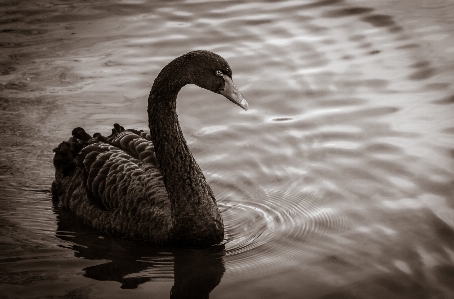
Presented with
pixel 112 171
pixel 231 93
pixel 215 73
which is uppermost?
pixel 215 73

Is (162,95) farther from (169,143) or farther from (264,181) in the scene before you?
(264,181)

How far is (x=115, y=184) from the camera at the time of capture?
6.33m

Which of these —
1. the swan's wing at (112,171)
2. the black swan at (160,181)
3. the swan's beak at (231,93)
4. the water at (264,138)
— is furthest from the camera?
the swan's wing at (112,171)

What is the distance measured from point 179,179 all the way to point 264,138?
1.99m

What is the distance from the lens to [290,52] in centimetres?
977

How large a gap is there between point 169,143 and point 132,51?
4.08 metres

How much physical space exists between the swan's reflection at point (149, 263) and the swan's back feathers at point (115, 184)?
0.45 feet

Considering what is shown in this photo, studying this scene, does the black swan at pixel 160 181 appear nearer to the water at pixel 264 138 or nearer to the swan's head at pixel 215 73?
the swan's head at pixel 215 73

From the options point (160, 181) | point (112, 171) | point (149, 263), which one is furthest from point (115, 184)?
point (149, 263)

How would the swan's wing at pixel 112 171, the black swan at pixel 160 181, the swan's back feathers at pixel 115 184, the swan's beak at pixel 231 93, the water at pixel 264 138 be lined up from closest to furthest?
the water at pixel 264 138, the swan's beak at pixel 231 93, the black swan at pixel 160 181, the swan's back feathers at pixel 115 184, the swan's wing at pixel 112 171

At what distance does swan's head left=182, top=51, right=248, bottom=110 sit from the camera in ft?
19.1

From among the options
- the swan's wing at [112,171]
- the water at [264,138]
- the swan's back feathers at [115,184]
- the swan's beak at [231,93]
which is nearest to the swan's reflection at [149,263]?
the water at [264,138]

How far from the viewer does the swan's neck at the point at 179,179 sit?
5973mm

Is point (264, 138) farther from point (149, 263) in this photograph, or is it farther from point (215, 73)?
point (149, 263)
